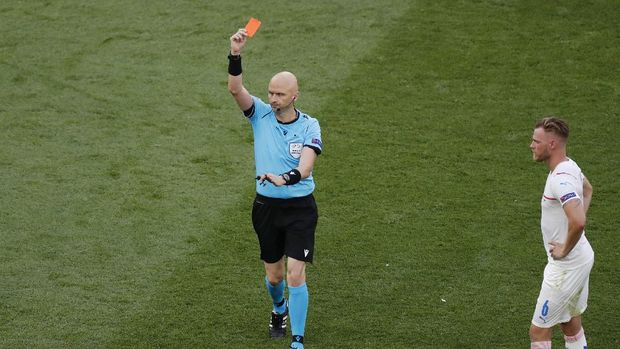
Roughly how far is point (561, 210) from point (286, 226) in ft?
6.47

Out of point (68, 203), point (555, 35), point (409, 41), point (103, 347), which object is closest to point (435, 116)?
point (409, 41)

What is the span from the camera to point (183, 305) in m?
8.54

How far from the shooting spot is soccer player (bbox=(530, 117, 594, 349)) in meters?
6.90

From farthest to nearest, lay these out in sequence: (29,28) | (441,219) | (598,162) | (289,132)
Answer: (29,28)
(598,162)
(441,219)
(289,132)

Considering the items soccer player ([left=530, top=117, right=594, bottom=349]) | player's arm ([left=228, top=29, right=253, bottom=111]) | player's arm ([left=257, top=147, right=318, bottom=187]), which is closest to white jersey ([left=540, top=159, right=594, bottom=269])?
soccer player ([left=530, top=117, right=594, bottom=349])

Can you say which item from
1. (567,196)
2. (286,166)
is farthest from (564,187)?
(286,166)

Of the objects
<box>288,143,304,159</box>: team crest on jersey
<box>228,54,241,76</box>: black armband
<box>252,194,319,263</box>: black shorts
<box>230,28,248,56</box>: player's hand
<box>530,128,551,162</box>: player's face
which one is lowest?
<box>252,194,319,263</box>: black shorts

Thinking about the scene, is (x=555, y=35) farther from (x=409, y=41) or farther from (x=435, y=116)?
(x=435, y=116)

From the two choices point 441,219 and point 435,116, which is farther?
point 435,116

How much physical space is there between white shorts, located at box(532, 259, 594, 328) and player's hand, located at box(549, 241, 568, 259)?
0.39 feet

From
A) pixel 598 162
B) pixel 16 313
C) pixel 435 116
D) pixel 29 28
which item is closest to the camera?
pixel 16 313

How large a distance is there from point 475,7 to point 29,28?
5.77 meters

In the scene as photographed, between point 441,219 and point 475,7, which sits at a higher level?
point 475,7

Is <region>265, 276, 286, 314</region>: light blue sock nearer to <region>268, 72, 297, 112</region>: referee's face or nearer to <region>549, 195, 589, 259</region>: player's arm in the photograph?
<region>268, 72, 297, 112</region>: referee's face
